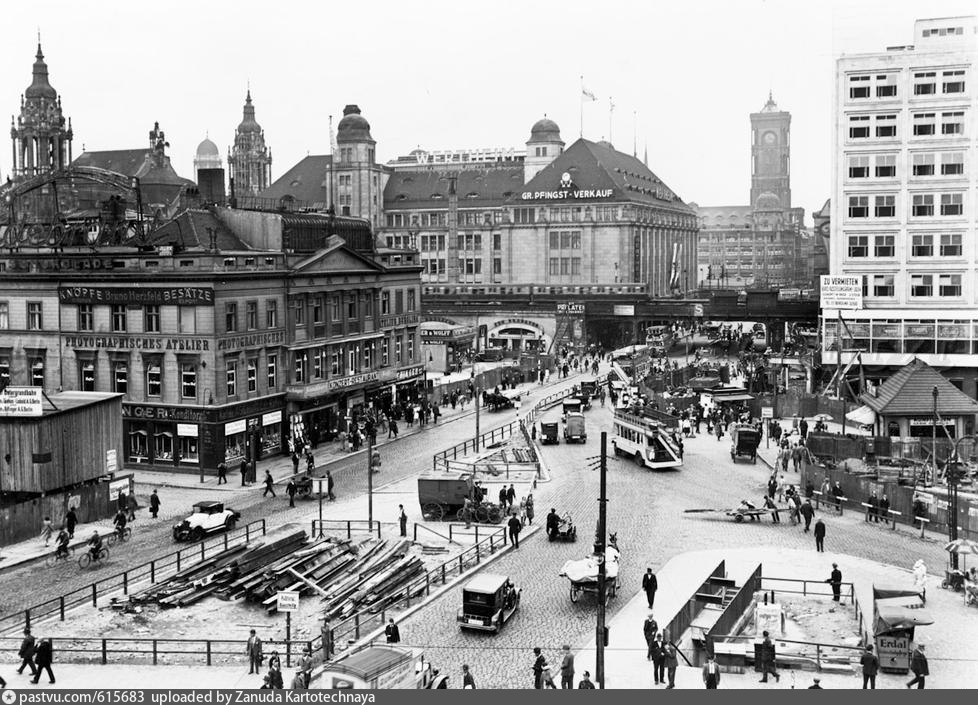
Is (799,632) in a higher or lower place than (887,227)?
lower

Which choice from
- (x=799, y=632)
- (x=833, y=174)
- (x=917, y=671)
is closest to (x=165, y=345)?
(x=799, y=632)

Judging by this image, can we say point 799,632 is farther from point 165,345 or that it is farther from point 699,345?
point 699,345

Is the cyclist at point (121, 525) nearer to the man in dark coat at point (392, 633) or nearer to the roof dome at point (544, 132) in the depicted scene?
the man in dark coat at point (392, 633)

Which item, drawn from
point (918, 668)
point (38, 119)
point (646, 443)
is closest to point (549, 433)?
point (646, 443)

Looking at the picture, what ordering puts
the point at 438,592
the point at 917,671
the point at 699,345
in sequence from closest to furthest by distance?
the point at 917,671 < the point at 438,592 < the point at 699,345

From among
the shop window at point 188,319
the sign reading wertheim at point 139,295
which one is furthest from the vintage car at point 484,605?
the shop window at point 188,319

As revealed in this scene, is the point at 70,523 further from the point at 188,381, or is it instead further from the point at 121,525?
the point at 188,381

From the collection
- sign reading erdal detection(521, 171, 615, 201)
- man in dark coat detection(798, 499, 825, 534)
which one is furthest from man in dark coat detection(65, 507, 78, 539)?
sign reading erdal detection(521, 171, 615, 201)
